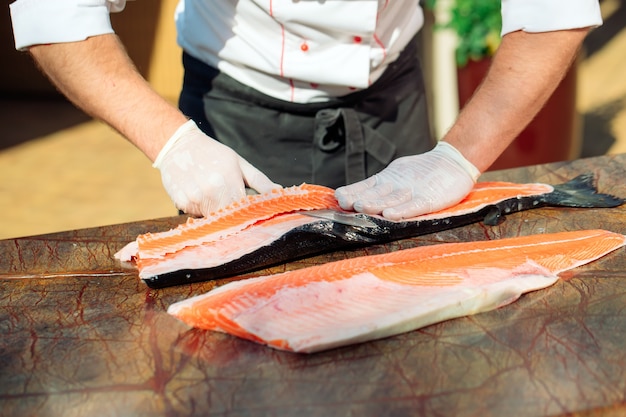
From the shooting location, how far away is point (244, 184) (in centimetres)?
289

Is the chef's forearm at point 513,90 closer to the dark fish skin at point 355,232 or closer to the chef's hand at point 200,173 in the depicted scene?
the dark fish skin at point 355,232

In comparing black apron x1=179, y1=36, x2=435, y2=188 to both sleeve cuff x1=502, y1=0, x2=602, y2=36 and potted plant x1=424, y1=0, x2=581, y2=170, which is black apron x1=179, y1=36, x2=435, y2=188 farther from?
potted plant x1=424, y1=0, x2=581, y2=170

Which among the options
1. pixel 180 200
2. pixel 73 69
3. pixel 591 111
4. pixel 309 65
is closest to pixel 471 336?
pixel 180 200

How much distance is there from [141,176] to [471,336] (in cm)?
606

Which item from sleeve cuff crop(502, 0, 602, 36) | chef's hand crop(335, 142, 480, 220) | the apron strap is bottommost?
the apron strap

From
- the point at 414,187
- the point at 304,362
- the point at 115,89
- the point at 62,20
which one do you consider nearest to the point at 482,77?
the point at 414,187

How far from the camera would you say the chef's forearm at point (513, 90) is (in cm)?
308

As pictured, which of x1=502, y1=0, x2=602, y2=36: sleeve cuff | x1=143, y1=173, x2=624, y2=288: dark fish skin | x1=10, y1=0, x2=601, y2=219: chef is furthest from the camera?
x1=502, y1=0, x2=602, y2=36: sleeve cuff

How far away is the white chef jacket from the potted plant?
2.74m

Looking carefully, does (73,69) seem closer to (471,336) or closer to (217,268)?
(217,268)

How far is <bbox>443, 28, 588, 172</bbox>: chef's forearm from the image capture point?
10.1 feet

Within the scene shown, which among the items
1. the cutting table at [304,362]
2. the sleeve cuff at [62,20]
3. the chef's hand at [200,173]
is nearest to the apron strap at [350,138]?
the chef's hand at [200,173]

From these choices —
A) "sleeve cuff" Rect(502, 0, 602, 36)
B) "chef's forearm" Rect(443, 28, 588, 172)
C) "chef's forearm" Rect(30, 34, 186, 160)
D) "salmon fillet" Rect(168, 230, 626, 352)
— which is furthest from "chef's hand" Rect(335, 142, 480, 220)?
"chef's forearm" Rect(30, 34, 186, 160)

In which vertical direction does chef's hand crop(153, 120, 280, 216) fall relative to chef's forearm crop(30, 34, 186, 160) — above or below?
below
